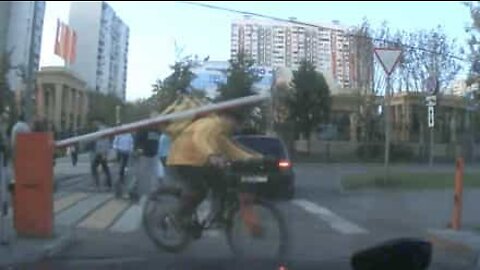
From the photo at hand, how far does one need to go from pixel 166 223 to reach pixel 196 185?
0.53m

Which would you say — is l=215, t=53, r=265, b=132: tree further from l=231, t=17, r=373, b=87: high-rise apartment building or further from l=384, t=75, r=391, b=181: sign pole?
l=384, t=75, r=391, b=181: sign pole

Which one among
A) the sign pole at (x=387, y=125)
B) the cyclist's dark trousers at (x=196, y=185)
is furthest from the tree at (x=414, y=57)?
the cyclist's dark trousers at (x=196, y=185)

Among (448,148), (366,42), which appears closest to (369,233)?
(448,148)

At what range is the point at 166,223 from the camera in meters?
8.73

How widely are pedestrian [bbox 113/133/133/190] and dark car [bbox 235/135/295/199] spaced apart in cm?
133

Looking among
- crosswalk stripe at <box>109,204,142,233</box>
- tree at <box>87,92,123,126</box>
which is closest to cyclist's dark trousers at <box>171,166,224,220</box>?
crosswalk stripe at <box>109,204,142,233</box>

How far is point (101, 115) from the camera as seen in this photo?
9.24 metres

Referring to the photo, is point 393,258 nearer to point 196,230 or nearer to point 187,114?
point 196,230

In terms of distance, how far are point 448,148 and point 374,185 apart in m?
1.31

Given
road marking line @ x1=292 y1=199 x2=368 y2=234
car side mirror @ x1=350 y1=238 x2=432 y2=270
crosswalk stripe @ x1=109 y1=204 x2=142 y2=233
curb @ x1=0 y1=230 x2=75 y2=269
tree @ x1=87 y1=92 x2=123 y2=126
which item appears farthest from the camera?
road marking line @ x1=292 y1=199 x2=368 y2=234

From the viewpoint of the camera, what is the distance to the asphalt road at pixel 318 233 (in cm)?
824

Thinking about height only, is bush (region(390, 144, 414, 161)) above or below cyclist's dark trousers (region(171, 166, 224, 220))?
above

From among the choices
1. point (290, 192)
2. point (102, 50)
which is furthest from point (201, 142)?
point (290, 192)

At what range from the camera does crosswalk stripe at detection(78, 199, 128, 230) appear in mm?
10062
